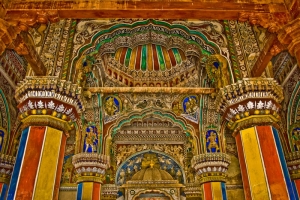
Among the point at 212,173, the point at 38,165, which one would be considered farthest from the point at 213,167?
the point at 38,165

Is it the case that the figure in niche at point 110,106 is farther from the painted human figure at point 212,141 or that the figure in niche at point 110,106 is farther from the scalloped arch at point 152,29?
the painted human figure at point 212,141

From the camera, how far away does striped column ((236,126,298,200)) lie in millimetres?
4703

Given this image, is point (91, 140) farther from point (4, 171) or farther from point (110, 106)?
point (4, 171)

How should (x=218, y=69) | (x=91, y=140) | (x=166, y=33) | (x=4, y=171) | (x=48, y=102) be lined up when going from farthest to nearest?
1. (x=91, y=140)
2. (x=4, y=171)
3. (x=166, y=33)
4. (x=218, y=69)
5. (x=48, y=102)

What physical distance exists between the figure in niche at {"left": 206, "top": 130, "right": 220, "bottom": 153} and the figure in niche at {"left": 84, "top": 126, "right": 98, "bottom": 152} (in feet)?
9.78

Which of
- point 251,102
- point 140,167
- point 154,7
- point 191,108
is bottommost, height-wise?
point 251,102

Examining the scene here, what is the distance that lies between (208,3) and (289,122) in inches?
199

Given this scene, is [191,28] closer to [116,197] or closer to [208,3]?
[208,3]

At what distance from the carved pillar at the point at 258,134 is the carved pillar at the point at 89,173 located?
369 centimetres

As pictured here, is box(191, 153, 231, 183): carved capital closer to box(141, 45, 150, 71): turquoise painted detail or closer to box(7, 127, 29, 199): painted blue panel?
box(141, 45, 150, 71): turquoise painted detail

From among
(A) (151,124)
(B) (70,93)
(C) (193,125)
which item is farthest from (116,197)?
(B) (70,93)

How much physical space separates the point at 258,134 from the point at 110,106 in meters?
4.64

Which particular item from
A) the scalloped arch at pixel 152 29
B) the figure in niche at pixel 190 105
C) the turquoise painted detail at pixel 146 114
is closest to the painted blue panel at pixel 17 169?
the scalloped arch at pixel 152 29

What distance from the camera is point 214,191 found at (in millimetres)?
7887
